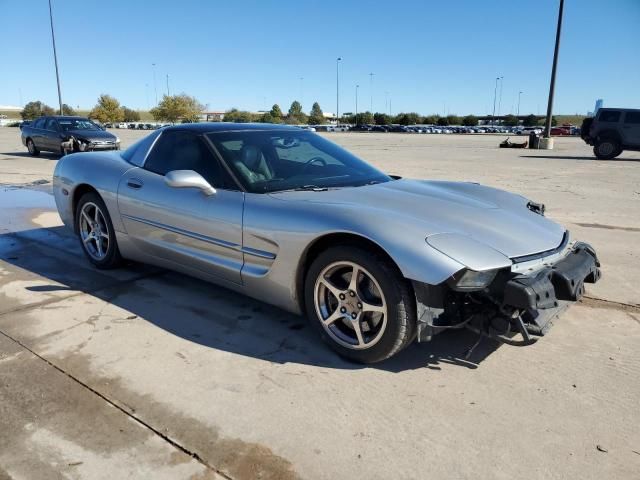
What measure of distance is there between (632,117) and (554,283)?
1878 centimetres

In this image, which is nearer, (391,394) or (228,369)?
(391,394)

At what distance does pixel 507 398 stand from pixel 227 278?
1873 mm

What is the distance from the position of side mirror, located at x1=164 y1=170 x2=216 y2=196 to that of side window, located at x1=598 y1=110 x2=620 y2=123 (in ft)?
62.8

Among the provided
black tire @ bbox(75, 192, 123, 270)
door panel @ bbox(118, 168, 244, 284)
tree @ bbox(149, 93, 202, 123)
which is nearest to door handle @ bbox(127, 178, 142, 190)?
door panel @ bbox(118, 168, 244, 284)

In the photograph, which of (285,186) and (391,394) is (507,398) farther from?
(285,186)

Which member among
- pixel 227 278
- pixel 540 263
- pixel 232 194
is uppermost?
pixel 232 194

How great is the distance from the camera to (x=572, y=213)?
7402mm

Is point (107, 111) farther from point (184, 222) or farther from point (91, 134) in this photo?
point (184, 222)

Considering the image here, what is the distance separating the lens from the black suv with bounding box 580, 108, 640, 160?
1809 cm

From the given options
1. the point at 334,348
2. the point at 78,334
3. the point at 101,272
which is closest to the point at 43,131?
the point at 101,272

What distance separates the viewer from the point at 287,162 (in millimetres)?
3811

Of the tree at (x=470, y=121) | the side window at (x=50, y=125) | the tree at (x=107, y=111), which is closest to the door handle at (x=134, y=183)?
the side window at (x=50, y=125)

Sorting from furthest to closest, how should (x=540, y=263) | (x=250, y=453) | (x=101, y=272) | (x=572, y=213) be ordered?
(x=572, y=213)
(x=101, y=272)
(x=540, y=263)
(x=250, y=453)

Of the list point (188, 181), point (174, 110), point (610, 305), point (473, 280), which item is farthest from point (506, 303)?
point (174, 110)
